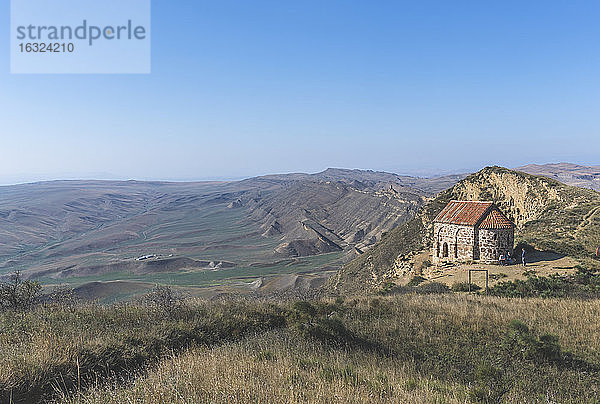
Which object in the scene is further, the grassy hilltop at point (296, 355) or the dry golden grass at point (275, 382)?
the grassy hilltop at point (296, 355)

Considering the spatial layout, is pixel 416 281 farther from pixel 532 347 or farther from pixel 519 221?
pixel 519 221

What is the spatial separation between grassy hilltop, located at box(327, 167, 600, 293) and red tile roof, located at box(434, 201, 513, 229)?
11.6 ft

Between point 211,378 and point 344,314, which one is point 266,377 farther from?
point 344,314

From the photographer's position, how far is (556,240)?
2709 centimetres

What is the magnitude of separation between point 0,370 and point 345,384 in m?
4.64

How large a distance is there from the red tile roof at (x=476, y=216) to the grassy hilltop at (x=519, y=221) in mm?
3521

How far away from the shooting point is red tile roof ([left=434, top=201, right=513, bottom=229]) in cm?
2447

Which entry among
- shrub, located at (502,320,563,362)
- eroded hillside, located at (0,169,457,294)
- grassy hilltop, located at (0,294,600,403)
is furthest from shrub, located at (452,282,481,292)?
eroded hillside, located at (0,169,457,294)

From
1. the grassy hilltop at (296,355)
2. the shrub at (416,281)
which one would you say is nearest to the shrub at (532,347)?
the grassy hilltop at (296,355)

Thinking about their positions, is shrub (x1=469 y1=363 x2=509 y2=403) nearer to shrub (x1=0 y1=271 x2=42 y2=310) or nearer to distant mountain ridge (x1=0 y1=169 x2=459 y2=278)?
shrub (x1=0 y1=271 x2=42 y2=310)

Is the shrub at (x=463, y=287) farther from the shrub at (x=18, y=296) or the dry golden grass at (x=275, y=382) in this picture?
the shrub at (x=18, y=296)

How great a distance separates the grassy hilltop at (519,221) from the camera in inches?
1061

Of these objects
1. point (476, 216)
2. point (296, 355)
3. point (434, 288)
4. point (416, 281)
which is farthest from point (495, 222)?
point (296, 355)

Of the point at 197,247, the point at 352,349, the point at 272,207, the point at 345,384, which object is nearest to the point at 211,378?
Result: the point at 345,384
